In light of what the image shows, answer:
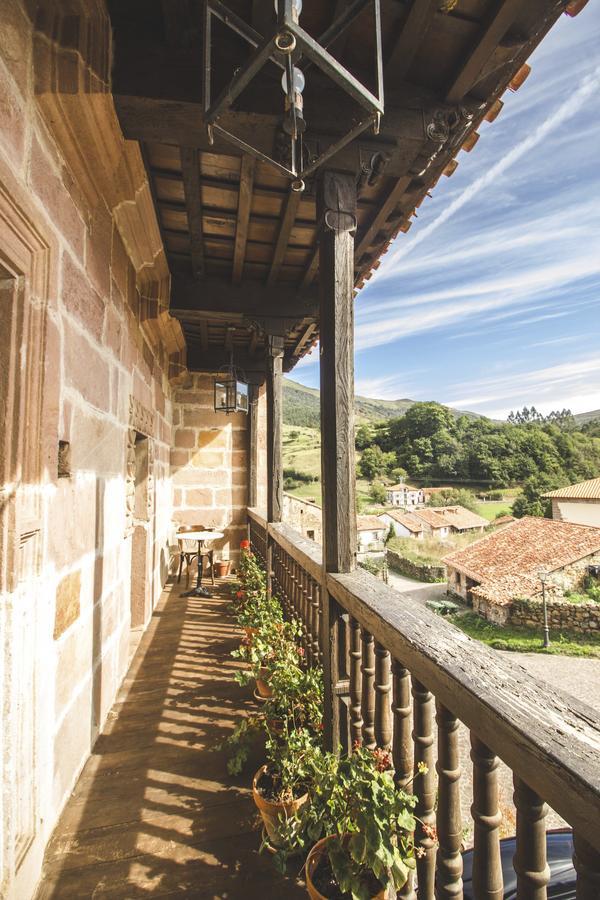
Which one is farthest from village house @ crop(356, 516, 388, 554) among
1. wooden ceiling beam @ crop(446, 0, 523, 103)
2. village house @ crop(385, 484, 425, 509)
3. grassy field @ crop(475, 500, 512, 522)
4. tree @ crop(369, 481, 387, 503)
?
wooden ceiling beam @ crop(446, 0, 523, 103)

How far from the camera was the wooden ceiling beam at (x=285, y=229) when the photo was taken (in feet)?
7.83

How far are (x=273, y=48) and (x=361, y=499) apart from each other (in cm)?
5512

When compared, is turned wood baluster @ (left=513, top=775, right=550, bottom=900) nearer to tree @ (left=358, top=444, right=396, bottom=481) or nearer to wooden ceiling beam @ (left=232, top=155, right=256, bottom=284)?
wooden ceiling beam @ (left=232, top=155, right=256, bottom=284)

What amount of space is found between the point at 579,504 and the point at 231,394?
3315cm

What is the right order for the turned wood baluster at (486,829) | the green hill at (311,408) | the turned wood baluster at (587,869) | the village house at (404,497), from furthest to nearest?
the green hill at (311,408), the village house at (404,497), the turned wood baluster at (486,829), the turned wood baluster at (587,869)

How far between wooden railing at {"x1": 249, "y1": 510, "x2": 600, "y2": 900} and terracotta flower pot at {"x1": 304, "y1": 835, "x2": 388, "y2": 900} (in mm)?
111

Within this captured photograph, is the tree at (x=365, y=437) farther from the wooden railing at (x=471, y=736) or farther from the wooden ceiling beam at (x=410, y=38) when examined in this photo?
the wooden railing at (x=471, y=736)

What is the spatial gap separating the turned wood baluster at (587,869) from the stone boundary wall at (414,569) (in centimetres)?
3403

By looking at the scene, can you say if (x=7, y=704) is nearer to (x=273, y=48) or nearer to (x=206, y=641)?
(x=273, y=48)

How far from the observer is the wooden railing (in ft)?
2.15

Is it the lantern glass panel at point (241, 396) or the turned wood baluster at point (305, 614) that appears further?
the lantern glass panel at point (241, 396)

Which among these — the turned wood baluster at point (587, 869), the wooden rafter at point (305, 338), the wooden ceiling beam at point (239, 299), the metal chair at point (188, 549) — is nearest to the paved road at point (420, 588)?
the metal chair at point (188, 549)

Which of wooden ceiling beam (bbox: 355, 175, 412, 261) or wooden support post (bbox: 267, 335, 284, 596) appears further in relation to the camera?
wooden support post (bbox: 267, 335, 284, 596)

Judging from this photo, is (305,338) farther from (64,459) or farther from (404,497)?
(404,497)
